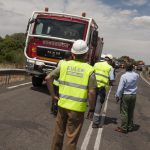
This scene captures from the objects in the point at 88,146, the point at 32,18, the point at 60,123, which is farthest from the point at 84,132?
the point at 32,18

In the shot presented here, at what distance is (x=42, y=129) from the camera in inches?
361

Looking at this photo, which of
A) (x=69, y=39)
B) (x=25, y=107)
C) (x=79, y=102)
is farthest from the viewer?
(x=69, y=39)

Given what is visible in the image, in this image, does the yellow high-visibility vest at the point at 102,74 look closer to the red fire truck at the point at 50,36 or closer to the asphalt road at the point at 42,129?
the asphalt road at the point at 42,129

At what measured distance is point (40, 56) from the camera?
15.8m

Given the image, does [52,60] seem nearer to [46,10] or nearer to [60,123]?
[46,10]

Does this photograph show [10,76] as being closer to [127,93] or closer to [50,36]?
[50,36]

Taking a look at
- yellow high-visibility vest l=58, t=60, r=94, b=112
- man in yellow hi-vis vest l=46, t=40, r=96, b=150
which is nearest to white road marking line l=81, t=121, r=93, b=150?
man in yellow hi-vis vest l=46, t=40, r=96, b=150

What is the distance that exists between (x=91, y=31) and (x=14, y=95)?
392cm

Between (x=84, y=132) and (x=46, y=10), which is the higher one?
(x=46, y=10)

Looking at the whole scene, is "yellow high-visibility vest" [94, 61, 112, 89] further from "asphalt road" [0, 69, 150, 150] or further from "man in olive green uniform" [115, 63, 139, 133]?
"asphalt road" [0, 69, 150, 150]

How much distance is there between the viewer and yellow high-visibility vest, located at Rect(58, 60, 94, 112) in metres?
5.71

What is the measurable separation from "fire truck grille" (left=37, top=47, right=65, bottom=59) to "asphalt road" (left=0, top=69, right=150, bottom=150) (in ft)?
6.86

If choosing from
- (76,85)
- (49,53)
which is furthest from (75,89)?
(49,53)

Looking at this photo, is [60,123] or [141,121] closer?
[60,123]
